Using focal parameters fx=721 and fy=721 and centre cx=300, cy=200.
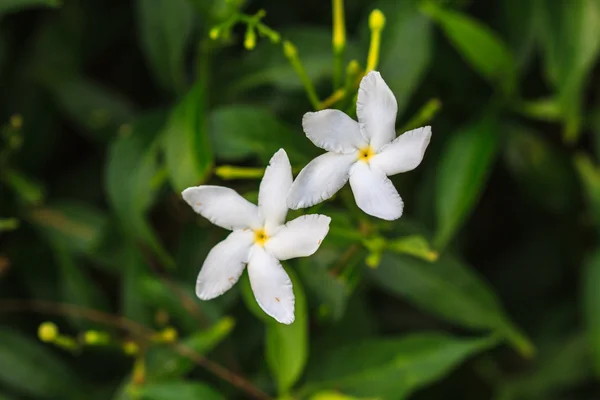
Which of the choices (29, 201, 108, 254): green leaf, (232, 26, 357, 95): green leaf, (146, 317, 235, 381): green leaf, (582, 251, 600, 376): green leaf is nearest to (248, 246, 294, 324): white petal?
(146, 317, 235, 381): green leaf

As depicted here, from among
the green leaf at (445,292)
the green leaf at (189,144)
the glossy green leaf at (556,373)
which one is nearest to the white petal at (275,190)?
the green leaf at (189,144)

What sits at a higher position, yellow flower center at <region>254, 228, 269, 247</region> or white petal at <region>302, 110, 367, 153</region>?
white petal at <region>302, 110, 367, 153</region>

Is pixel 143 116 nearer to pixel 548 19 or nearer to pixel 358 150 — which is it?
pixel 358 150

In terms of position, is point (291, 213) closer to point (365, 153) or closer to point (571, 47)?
point (365, 153)

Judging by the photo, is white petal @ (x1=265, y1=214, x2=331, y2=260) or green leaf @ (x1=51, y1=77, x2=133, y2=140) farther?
green leaf @ (x1=51, y1=77, x2=133, y2=140)

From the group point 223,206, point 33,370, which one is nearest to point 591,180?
point 223,206

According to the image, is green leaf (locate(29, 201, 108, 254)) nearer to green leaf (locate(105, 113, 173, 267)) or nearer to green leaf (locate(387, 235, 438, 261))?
green leaf (locate(105, 113, 173, 267))
